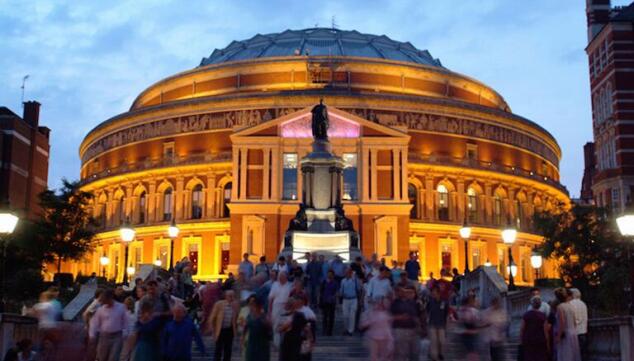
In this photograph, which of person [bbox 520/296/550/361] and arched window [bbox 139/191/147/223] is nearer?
person [bbox 520/296/550/361]

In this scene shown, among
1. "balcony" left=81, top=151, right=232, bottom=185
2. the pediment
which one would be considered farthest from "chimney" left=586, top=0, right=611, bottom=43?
"balcony" left=81, top=151, right=232, bottom=185

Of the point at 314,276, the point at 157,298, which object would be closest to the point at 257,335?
the point at 157,298

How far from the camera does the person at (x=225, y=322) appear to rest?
2019cm

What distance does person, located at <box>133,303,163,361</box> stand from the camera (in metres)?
15.4

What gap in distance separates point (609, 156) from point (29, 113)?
5748 cm

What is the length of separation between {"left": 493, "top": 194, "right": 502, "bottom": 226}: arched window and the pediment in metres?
15.3

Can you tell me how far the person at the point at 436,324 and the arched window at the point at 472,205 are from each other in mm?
60311

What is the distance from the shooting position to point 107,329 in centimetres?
1756

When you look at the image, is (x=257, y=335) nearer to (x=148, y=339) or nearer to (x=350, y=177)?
(x=148, y=339)

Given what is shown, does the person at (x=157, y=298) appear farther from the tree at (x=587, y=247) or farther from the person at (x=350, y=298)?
the tree at (x=587, y=247)

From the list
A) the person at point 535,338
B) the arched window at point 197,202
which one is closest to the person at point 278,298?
the person at point 535,338

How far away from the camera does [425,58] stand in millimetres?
101312

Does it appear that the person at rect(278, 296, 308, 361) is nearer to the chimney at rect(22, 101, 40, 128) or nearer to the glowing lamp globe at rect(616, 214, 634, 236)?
the glowing lamp globe at rect(616, 214, 634, 236)

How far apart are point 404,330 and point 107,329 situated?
19.5ft
